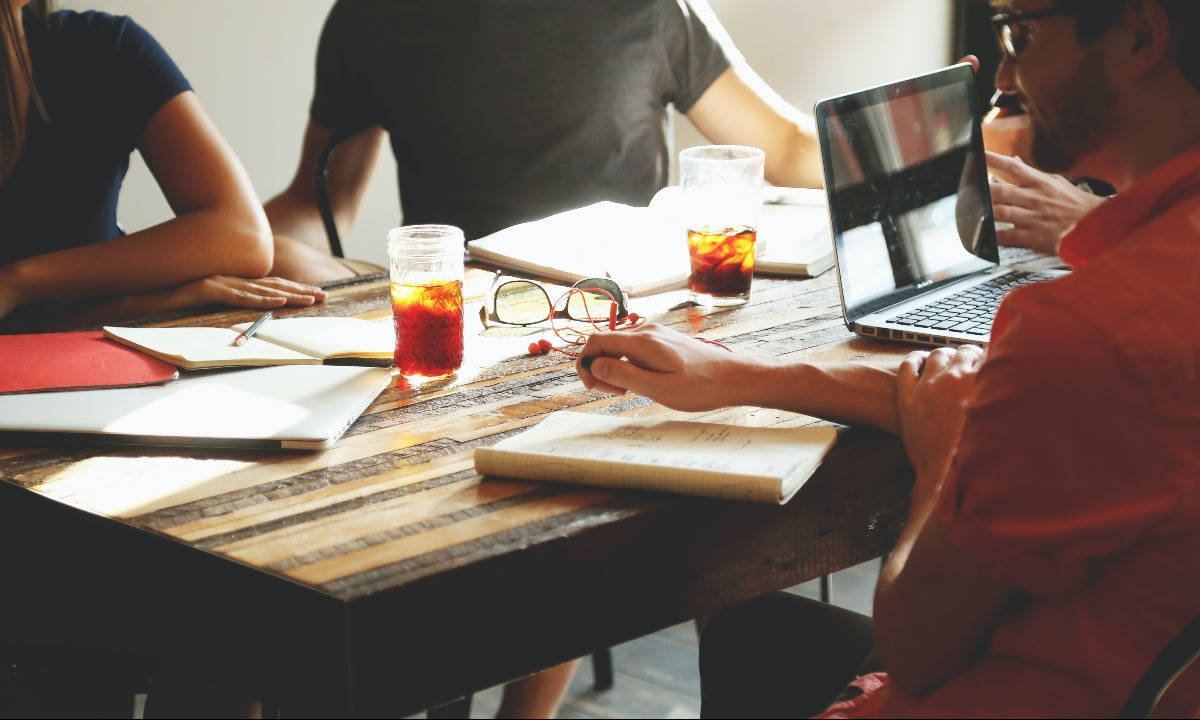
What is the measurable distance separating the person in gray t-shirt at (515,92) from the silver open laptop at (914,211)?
0.73 metres

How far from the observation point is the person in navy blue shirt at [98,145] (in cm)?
173

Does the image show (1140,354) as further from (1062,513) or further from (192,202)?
(192,202)

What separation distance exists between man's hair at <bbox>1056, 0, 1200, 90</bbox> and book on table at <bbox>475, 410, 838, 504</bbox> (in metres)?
0.37

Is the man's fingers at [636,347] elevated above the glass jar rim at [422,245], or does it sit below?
below

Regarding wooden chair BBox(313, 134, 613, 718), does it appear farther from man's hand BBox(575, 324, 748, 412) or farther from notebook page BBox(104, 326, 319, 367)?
man's hand BBox(575, 324, 748, 412)

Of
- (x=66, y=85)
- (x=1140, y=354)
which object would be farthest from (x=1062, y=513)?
(x=66, y=85)

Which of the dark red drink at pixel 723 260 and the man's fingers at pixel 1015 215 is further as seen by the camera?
the man's fingers at pixel 1015 215

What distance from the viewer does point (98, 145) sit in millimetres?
1878

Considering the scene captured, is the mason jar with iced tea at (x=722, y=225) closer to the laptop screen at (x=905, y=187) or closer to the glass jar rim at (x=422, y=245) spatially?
the laptop screen at (x=905, y=187)

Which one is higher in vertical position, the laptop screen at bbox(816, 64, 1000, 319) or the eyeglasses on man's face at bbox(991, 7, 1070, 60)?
the eyeglasses on man's face at bbox(991, 7, 1070, 60)

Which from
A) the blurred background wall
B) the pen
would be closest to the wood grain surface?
the pen

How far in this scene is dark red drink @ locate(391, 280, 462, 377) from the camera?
4.01ft

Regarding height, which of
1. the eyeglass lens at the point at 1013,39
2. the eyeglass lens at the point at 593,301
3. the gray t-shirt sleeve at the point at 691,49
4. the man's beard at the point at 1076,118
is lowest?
the eyeglass lens at the point at 593,301

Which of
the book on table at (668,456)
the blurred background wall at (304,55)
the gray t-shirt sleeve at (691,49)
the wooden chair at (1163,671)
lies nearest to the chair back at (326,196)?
the gray t-shirt sleeve at (691,49)
